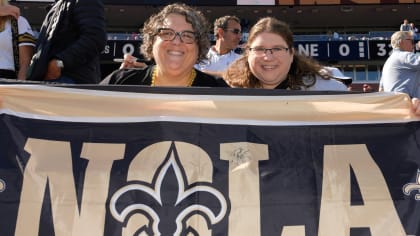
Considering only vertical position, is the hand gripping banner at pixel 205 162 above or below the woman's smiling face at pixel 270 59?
below

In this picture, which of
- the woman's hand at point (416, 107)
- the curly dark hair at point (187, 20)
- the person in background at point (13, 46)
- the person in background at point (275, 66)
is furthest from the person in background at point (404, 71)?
the person in background at point (13, 46)

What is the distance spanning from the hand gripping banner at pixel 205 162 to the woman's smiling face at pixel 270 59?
1.09 ft

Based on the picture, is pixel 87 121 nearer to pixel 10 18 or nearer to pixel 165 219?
pixel 165 219

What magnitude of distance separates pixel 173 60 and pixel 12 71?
1188mm

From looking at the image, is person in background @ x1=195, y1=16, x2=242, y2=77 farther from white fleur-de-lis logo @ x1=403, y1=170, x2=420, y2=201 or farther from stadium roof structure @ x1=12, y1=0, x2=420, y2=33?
stadium roof structure @ x1=12, y1=0, x2=420, y2=33

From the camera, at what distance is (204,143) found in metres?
2.26

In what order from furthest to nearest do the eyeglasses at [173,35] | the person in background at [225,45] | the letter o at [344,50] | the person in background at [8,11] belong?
the letter o at [344,50] < the person in background at [225,45] < the person in background at [8,11] < the eyeglasses at [173,35]

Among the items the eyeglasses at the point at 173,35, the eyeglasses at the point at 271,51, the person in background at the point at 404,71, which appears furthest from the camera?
the person in background at the point at 404,71

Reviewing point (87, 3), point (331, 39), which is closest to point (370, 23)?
point (331, 39)

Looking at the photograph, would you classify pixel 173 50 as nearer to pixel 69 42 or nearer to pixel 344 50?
pixel 69 42

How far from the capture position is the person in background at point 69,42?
9.62 ft

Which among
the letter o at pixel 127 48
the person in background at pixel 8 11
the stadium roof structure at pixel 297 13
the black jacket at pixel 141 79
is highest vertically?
the stadium roof structure at pixel 297 13

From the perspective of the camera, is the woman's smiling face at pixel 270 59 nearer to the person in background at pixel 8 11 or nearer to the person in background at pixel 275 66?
the person in background at pixel 275 66

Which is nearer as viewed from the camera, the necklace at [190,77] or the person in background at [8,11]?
the necklace at [190,77]
